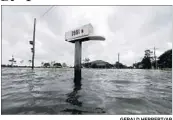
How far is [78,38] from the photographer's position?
4574mm

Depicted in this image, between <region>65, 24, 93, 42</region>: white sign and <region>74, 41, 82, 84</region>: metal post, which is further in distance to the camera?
<region>74, 41, 82, 84</region>: metal post

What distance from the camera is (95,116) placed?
1.84 m

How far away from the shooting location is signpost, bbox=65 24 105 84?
4.33m

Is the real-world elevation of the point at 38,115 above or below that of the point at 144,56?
below

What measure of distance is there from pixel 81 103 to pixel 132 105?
86 centimetres

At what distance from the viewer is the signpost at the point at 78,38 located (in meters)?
4.33

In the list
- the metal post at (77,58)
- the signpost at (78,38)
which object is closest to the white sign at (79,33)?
the signpost at (78,38)

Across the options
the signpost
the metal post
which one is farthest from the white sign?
the metal post

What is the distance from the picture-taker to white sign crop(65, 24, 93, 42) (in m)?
4.30

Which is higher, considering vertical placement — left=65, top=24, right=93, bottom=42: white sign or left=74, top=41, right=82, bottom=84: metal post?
left=65, top=24, right=93, bottom=42: white sign

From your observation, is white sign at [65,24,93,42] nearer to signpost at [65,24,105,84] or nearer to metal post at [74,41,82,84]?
signpost at [65,24,105,84]
